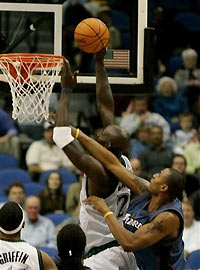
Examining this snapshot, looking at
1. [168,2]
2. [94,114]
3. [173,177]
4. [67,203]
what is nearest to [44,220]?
[67,203]

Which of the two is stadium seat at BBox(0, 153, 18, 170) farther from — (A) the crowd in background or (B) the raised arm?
(B) the raised arm

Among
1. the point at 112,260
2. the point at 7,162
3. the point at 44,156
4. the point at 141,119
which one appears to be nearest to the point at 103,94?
the point at 112,260

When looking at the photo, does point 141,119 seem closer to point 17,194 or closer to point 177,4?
point 17,194

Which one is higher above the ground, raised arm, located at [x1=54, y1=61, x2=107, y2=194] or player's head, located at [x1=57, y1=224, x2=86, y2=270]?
raised arm, located at [x1=54, y1=61, x2=107, y2=194]

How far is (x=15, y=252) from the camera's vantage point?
5969 mm

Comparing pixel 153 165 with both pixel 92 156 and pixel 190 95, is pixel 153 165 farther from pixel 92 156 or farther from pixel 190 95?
pixel 92 156

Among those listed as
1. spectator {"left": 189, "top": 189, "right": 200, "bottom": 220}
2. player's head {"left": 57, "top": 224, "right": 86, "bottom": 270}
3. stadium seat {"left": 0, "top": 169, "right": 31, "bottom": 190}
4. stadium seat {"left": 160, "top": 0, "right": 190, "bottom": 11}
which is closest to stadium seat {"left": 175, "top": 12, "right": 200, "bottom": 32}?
stadium seat {"left": 160, "top": 0, "right": 190, "bottom": 11}

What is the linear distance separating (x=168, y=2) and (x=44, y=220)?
5.40m

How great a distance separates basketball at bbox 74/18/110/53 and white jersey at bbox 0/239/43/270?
1703 millimetres

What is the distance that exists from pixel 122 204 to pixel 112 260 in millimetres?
423

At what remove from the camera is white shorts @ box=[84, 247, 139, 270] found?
265 inches

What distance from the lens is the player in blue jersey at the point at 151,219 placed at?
6.35 metres

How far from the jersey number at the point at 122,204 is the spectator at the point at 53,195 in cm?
383

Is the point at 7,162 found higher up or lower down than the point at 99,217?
lower down
